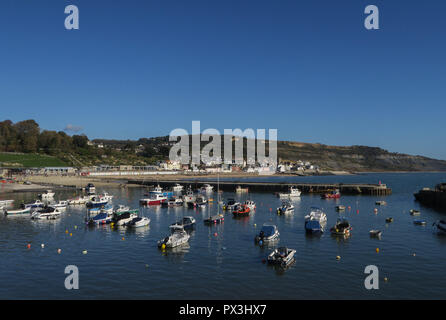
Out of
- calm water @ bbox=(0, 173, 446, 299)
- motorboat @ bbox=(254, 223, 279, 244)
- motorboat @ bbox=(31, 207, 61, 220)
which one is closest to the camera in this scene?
calm water @ bbox=(0, 173, 446, 299)

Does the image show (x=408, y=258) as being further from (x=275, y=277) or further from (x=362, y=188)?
(x=362, y=188)

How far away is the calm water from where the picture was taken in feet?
80.6

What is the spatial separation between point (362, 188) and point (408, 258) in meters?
71.2

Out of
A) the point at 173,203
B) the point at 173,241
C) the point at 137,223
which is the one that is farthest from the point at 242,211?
the point at 173,241

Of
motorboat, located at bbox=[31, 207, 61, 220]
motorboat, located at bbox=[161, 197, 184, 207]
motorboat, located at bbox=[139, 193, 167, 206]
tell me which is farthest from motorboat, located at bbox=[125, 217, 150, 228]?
motorboat, located at bbox=[139, 193, 167, 206]

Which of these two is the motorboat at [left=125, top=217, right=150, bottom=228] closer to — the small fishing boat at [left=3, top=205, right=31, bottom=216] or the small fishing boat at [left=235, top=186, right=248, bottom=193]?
the small fishing boat at [left=3, top=205, right=31, bottom=216]

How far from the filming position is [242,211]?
59688 mm

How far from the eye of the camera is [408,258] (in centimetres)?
3306

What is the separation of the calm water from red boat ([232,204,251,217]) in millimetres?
8928

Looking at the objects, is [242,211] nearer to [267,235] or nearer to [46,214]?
[267,235]
